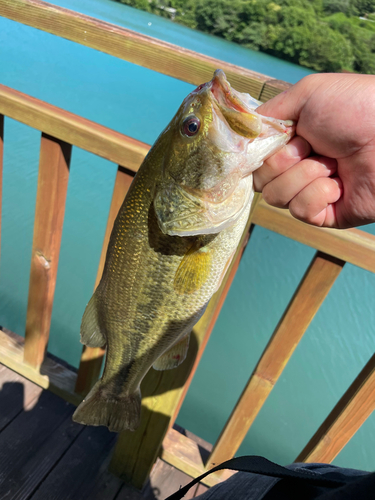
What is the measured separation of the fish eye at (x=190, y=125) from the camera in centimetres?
79

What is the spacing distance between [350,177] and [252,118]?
31cm

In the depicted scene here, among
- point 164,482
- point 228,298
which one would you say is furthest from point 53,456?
point 228,298

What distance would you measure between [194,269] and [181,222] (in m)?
0.13

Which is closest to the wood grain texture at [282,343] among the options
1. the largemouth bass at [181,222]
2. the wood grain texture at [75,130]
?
the largemouth bass at [181,222]

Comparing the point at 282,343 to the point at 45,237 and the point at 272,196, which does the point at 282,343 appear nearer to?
the point at 272,196

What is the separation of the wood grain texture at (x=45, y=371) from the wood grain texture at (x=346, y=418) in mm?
1274

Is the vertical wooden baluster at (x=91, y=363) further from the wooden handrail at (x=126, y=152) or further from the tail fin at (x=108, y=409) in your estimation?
the tail fin at (x=108, y=409)

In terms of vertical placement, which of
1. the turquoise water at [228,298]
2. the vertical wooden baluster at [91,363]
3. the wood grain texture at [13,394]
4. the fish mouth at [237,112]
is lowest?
the turquoise water at [228,298]

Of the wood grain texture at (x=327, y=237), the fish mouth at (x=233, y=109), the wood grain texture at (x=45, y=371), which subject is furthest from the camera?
the wood grain texture at (x=45, y=371)

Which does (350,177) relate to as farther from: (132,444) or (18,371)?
(18,371)

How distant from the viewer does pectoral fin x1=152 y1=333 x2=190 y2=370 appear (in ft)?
3.73

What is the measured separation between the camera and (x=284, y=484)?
0.67 m

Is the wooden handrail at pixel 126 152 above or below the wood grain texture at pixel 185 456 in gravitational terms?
above

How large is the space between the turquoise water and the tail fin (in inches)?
95.2
